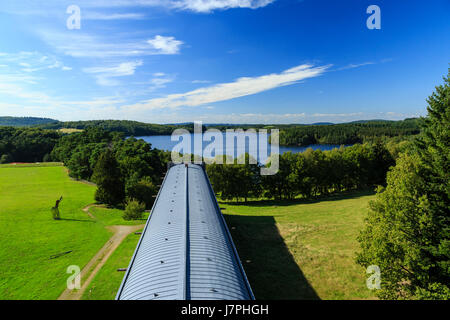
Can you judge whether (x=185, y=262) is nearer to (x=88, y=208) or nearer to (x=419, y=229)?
(x=419, y=229)

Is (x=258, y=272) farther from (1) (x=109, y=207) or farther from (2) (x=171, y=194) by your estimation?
(1) (x=109, y=207)

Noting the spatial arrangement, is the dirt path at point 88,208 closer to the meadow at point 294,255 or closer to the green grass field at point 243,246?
the green grass field at point 243,246

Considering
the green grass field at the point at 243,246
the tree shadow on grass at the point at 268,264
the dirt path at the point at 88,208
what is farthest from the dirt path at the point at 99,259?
the tree shadow on grass at the point at 268,264

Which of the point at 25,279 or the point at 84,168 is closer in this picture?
the point at 25,279

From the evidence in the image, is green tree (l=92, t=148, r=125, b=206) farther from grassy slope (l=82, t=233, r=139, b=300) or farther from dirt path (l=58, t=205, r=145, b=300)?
grassy slope (l=82, t=233, r=139, b=300)

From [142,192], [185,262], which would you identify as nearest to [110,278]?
[185,262]
